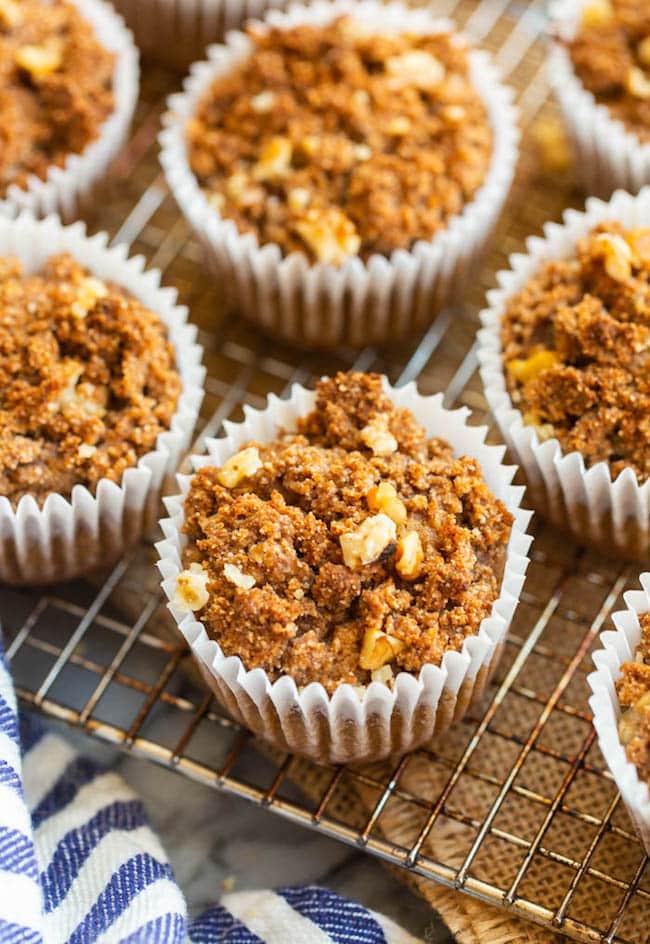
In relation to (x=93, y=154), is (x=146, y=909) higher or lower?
lower

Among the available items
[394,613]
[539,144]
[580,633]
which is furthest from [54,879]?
[539,144]

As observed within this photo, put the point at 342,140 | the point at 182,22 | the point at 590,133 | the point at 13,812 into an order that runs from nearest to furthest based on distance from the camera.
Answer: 1. the point at 13,812
2. the point at 342,140
3. the point at 590,133
4. the point at 182,22

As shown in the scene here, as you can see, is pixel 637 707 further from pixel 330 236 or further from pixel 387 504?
pixel 330 236

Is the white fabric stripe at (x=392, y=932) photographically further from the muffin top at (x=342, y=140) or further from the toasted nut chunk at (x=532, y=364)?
the muffin top at (x=342, y=140)

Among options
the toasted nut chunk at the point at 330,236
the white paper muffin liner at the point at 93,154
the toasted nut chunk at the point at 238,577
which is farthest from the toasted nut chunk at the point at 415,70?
the toasted nut chunk at the point at 238,577

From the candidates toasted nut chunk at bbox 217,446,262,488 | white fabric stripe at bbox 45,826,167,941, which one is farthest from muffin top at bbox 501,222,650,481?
white fabric stripe at bbox 45,826,167,941

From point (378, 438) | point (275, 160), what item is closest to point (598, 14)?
point (275, 160)

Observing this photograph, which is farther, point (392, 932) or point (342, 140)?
point (342, 140)
